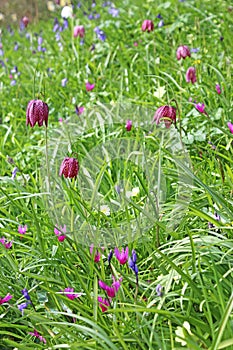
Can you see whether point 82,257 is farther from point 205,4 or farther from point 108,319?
point 205,4

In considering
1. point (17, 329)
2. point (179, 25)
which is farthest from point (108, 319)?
point (179, 25)

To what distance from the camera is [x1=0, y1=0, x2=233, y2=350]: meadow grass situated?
1.46m

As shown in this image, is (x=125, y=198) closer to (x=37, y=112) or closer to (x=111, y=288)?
(x=111, y=288)

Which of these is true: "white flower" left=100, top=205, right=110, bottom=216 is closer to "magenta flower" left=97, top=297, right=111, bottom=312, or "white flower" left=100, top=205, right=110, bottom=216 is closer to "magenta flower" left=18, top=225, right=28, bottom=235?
"magenta flower" left=18, top=225, right=28, bottom=235

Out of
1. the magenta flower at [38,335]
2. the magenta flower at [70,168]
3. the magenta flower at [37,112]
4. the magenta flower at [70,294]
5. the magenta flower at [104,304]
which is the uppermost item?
the magenta flower at [37,112]

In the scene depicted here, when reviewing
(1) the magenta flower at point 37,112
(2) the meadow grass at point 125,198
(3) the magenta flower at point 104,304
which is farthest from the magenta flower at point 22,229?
(3) the magenta flower at point 104,304

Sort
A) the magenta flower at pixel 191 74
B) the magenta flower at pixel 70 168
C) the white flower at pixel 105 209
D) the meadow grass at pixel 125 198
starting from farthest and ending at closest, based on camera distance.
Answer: the magenta flower at pixel 191 74
the white flower at pixel 105 209
the magenta flower at pixel 70 168
the meadow grass at pixel 125 198

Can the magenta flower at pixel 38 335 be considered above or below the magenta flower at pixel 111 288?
below

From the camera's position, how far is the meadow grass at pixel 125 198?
1459 millimetres

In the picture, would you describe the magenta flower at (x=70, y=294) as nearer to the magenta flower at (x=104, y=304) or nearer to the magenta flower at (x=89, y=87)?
the magenta flower at (x=104, y=304)

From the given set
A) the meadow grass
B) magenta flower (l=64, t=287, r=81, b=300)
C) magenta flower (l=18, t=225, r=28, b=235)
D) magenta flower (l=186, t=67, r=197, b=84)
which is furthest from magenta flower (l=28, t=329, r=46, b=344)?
magenta flower (l=186, t=67, r=197, b=84)

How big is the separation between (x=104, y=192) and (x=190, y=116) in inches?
24.6

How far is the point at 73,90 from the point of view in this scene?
3.46 metres

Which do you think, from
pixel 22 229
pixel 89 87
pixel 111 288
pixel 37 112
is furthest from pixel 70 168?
pixel 89 87
